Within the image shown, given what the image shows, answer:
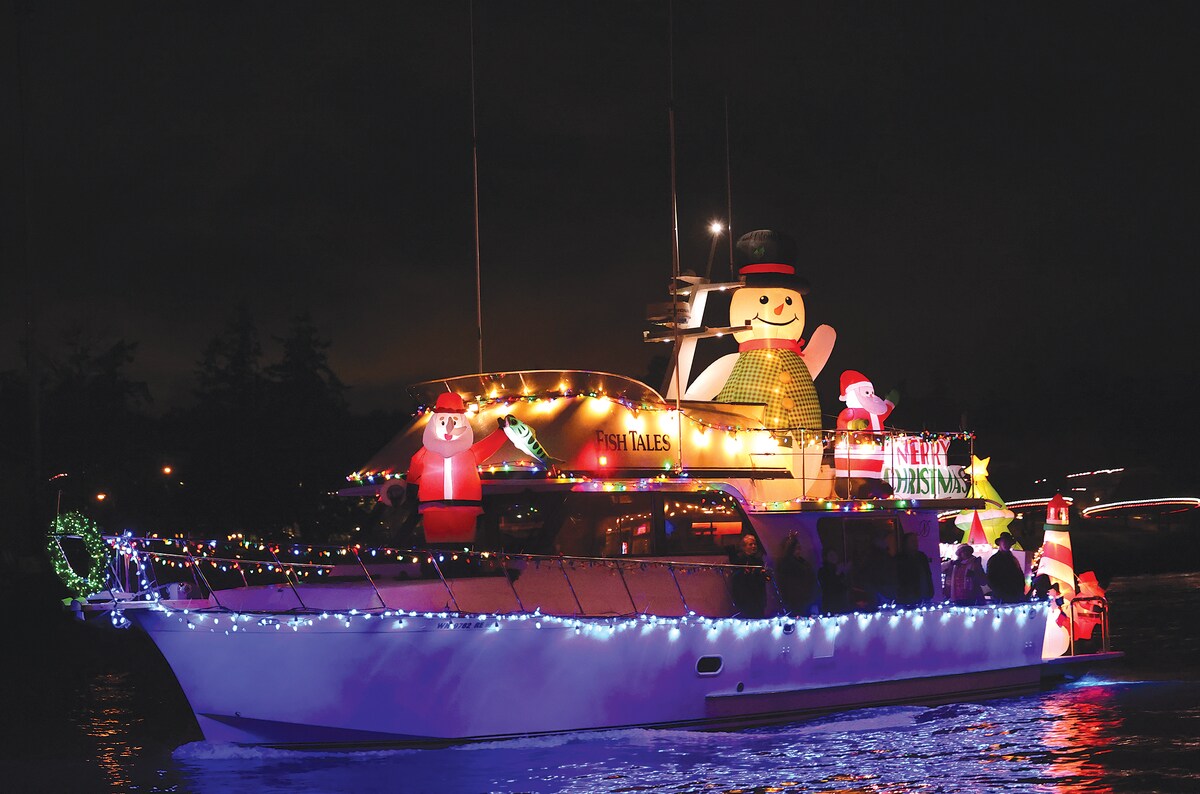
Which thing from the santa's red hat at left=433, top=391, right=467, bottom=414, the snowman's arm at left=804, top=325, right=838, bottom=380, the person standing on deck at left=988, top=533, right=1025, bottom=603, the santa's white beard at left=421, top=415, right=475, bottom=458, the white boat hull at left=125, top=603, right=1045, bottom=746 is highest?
the snowman's arm at left=804, top=325, right=838, bottom=380

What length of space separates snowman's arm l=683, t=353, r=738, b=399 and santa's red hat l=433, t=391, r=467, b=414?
5.54 meters

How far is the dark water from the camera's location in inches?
582

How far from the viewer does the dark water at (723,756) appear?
1478cm

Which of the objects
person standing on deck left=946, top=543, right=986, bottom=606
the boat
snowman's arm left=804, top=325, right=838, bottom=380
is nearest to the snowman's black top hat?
the boat

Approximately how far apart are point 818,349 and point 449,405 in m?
7.33

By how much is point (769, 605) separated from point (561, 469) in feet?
9.89

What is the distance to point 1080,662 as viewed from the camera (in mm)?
20672

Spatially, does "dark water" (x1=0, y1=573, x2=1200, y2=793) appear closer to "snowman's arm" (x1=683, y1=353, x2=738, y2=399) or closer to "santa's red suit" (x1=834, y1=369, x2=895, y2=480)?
"santa's red suit" (x1=834, y1=369, x2=895, y2=480)

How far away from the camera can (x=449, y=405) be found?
16.2 meters

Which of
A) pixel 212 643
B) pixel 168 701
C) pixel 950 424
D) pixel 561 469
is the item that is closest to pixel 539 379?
pixel 561 469

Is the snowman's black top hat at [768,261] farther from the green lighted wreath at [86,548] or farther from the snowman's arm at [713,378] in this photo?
the green lighted wreath at [86,548]

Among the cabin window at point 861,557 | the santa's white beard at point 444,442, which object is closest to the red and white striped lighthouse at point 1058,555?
the cabin window at point 861,557

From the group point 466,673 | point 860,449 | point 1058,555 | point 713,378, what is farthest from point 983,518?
point 466,673

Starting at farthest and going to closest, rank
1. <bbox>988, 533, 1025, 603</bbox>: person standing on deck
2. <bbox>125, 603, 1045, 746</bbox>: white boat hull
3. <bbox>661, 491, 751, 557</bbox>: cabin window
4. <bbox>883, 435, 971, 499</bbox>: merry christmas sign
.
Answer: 1. <bbox>988, 533, 1025, 603</bbox>: person standing on deck
2. <bbox>883, 435, 971, 499</bbox>: merry christmas sign
3. <bbox>661, 491, 751, 557</bbox>: cabin window
4. <bbox>125, 603, 1045, 746</bbox>: white boat hull
